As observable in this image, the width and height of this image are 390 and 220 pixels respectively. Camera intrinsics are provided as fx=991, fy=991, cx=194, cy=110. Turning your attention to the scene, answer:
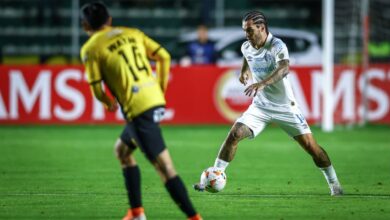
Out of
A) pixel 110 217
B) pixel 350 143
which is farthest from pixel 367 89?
pixel 110 217

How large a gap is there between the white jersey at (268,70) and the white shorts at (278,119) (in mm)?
68

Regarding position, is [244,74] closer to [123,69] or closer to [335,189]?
[335,189]

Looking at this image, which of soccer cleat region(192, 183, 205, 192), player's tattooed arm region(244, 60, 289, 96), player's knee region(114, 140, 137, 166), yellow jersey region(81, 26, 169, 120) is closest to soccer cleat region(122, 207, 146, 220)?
player's knee region(114, 140, 137, 166)

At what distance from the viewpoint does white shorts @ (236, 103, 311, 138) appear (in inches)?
428

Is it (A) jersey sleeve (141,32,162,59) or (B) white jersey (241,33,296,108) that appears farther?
(B) white jersey (241,33,296,108)

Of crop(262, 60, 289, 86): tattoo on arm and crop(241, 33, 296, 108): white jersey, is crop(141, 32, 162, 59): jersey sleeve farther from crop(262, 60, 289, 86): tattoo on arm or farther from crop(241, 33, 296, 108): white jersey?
crop(241, 33, 296, 108): white jersey

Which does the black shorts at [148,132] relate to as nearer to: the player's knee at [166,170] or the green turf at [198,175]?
the player's knee at [166,170]

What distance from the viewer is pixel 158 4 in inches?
1166

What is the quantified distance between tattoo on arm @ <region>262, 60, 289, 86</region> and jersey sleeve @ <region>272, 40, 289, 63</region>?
0.05m

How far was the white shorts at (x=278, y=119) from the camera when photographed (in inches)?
428

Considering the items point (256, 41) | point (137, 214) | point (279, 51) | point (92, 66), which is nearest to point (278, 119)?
point (279, 51)

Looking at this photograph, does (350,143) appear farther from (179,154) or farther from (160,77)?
(160,77)

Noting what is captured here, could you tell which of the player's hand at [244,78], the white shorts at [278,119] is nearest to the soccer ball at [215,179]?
the white shorts at [278,119]

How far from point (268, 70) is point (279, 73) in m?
0.45
